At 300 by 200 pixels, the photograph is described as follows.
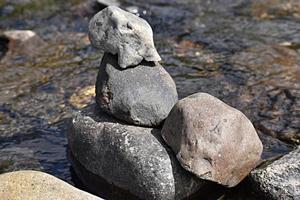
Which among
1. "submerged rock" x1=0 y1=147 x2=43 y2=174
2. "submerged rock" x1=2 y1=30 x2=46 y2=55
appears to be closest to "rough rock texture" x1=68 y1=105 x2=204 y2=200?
"submerged rock" x1=0 y1=147 x2=43 y2=174

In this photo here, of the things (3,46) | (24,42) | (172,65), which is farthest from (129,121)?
(3,46)

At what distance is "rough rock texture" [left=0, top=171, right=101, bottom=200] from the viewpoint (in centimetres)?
388

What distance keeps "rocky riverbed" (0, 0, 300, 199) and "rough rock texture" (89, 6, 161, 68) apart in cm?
110

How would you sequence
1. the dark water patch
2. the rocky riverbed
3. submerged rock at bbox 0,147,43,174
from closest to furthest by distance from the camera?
submerged rock at bbox 0,147,43,174
the rocky riverbed
the dark water patch

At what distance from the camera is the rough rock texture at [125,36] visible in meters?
4.25

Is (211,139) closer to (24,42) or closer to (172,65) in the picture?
(172,65)

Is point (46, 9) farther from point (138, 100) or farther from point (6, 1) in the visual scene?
point (138, 100)

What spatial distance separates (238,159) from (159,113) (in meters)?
0.67

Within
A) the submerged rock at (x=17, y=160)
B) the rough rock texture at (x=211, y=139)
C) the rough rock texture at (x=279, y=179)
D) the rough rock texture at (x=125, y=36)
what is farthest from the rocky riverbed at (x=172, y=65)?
the rough rock texture at (x=125, y=36)

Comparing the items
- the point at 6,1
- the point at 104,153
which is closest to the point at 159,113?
the point at 104,153

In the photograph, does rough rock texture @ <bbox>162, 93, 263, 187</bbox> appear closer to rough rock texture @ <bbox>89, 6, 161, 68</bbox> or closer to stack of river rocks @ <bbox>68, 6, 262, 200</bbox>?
stack of river rocks @ <bbox>68, 6, 262, 200</bbox>

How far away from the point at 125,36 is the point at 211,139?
98 cm

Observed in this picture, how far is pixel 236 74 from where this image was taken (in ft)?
21.5

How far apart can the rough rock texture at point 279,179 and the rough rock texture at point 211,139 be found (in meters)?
0.13
